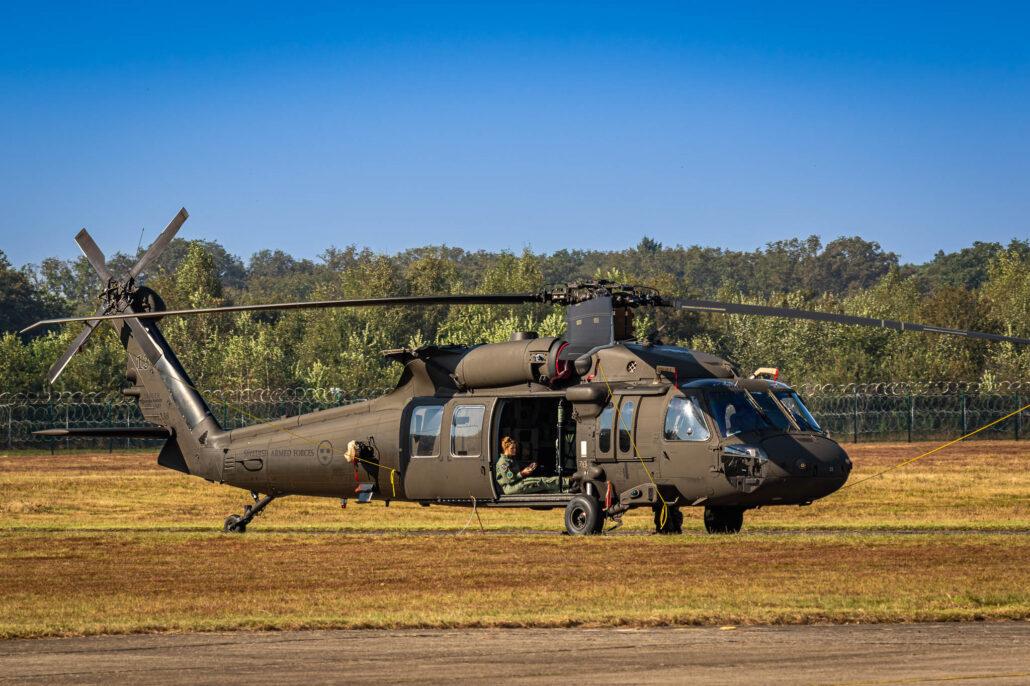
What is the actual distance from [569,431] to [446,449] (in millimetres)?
2248

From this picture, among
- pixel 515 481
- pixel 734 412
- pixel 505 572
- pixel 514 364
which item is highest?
pixel 514 364

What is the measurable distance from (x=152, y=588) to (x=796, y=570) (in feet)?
27.4

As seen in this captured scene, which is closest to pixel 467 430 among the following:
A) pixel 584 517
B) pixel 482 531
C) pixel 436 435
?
pixel 436 435

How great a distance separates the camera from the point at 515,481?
21906mm

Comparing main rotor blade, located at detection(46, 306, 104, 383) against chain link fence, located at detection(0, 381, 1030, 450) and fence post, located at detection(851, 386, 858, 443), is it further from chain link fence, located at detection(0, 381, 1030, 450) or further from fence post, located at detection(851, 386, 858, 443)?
fence post, located at detection(851, 386, 858, 443)

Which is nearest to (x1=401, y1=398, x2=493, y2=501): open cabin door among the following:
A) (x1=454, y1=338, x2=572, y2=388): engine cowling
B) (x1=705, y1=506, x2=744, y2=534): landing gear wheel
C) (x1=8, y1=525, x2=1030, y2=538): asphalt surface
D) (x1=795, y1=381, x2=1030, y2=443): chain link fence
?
(x1=454, y1=338, x2=572, y2=388): engine cowling

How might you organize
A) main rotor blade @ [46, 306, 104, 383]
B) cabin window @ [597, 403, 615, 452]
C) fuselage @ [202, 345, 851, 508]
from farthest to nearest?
main rotor blade @ [46, 306, 104, 383] < cabin window @ [597, 403, 615, 452] < fuselage @ [202, 345, 851, 508]

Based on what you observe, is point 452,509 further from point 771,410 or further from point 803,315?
point 803,315

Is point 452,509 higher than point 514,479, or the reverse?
point 514,479

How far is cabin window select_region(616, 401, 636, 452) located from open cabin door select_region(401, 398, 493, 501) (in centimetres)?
247

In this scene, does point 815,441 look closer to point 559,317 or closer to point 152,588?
point 152,588

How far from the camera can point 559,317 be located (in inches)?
3250

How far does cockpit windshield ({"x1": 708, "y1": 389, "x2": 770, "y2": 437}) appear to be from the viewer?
1981 cm

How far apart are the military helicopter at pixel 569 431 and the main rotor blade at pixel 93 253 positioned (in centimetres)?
97
